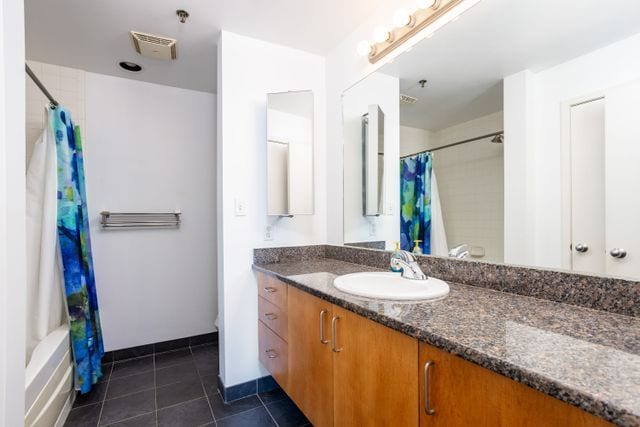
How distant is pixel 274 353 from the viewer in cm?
170

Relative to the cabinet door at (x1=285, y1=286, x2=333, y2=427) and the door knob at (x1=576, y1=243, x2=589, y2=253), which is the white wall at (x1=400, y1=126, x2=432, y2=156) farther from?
the cabinet door at (x1=285, y1=286, x2=333, y2=427)

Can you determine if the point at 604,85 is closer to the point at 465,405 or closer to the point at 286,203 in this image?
the point at 465,405

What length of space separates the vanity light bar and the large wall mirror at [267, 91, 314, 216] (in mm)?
474

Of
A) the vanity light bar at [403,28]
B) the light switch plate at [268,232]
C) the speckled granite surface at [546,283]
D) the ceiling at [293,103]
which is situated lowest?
the speckled granite surface at [546,283]

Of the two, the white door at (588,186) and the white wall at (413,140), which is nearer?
the white door at (588,186)

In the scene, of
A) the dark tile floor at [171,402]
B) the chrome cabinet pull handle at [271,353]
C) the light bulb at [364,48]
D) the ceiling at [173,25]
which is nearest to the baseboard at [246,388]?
the dark tile floor at [171,402]

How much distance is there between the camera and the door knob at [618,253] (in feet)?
2.93

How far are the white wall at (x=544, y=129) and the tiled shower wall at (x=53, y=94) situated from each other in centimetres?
284

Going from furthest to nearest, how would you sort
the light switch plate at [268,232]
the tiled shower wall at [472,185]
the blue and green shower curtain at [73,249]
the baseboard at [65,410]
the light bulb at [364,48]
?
1. the light switch plate at [268,232]
2. the blue and green shower curtain at [73,249]
3. the light bulb at [364,48]
4. the baseboard at [65,410]
5. the tiled shower wall at [472,185]

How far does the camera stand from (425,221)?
1.52 meters

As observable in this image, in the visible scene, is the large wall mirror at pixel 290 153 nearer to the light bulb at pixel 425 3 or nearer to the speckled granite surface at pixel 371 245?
the speckled granite surface at pixel 371 245

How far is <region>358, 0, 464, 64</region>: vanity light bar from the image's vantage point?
1385 millimetres

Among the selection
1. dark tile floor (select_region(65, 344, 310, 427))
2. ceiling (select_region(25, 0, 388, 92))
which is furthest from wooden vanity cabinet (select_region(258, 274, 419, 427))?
ceiling (select_region(25, 0, 388, 92))

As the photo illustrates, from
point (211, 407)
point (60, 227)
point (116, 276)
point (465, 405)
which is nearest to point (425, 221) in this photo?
point (465, 405)
